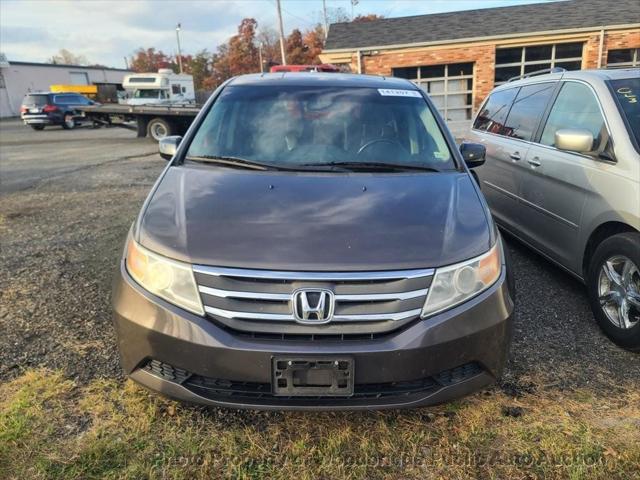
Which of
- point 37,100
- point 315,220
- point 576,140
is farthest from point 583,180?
point 37,100

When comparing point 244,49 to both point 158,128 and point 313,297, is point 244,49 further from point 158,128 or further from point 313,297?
point 313,297

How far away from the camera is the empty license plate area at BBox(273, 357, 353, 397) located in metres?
1.91

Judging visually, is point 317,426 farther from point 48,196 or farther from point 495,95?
point 48,196

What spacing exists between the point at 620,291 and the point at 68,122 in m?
27.0

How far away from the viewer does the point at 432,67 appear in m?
16.3

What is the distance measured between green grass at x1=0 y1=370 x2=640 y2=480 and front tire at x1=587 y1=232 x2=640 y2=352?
1.69ft

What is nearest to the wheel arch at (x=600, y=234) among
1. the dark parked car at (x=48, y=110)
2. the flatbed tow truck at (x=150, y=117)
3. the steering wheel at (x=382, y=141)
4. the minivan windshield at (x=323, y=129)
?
the minivan windshield at (x=323, y=129)

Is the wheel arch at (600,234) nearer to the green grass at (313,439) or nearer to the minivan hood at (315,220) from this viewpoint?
the green grass at (313,439)

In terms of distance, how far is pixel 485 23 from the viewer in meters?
16.5

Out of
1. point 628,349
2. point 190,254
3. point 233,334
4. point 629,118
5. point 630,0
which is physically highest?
point 630,0

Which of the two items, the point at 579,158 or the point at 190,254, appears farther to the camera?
the point at 579,158

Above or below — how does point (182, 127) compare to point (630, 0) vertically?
below

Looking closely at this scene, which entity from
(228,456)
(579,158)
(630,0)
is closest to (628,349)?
A: (579,158)

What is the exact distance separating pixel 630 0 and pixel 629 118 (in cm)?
1730
